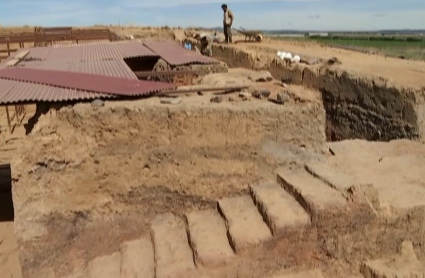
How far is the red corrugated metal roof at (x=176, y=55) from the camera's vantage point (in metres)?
5.99

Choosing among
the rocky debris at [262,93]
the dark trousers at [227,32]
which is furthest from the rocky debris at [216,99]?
the dark trousers at [227,32]

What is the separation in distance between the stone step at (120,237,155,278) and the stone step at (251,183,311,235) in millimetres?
1028

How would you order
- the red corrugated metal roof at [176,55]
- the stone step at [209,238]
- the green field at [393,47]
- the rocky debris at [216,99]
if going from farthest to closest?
the green field at [393,47]
the red corrugated metal roof at [176,55]
the rocky debris at [216,99]
the stone step at [209,238]

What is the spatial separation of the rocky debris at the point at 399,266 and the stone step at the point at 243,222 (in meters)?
0.86

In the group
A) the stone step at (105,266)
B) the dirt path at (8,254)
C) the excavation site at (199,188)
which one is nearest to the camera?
the excavation site at (199,188)

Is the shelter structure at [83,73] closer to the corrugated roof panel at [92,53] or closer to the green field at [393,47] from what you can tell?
the corrugated roof panel at [92,53]

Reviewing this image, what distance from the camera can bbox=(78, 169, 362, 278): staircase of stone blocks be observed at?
3168 mm

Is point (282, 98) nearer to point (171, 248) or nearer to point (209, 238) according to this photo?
point (209, 238)

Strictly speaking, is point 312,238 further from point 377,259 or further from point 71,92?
point 71,92

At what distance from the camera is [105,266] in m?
3.70

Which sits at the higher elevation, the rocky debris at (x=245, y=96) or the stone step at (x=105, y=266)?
the rocky debris at (x=245, y=96)

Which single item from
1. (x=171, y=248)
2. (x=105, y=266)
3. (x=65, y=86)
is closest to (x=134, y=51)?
(x=65, y=86)

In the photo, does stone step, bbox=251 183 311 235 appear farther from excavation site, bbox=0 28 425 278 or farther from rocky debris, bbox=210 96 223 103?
rocky debris, bbox=210 96 223 103

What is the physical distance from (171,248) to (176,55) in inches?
152
